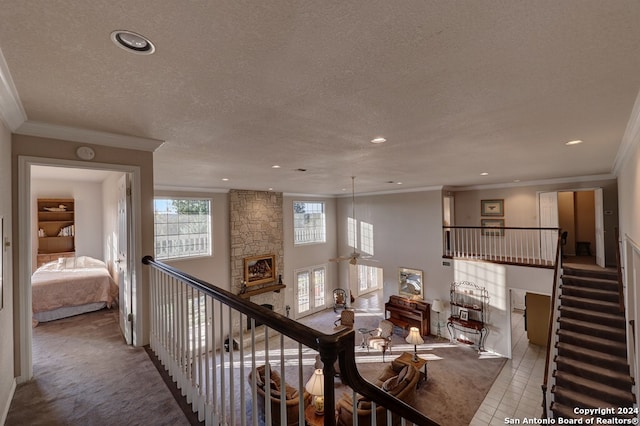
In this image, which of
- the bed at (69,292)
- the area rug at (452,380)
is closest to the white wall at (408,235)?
the area rug at (452,380)

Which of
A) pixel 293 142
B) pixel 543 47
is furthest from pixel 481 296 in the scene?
pixel 543 47

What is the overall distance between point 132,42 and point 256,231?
25.0 feet

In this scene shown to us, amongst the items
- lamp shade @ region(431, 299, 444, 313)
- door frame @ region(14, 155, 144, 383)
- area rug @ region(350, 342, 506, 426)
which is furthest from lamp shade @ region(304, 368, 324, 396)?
lamp shade @ region(431, 299, 444, 313)

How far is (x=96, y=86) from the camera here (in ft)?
5.74

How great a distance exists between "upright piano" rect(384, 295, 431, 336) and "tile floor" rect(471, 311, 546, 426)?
213 cm

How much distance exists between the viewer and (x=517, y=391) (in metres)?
5.65

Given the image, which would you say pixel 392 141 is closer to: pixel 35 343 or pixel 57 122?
pixel 57 122

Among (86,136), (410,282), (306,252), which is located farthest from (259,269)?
(86,136)

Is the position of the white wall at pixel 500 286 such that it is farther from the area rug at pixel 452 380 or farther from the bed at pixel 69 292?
the bed at pixel 69 292

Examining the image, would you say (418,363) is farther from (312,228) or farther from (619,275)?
(312,228)

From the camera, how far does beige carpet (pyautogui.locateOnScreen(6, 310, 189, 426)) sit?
1.95 metres

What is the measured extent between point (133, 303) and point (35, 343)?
1374mm

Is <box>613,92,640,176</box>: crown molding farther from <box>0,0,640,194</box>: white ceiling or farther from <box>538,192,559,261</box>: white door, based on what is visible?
<box>538,192,559,261</box>: white door

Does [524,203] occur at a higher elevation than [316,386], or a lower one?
higher
